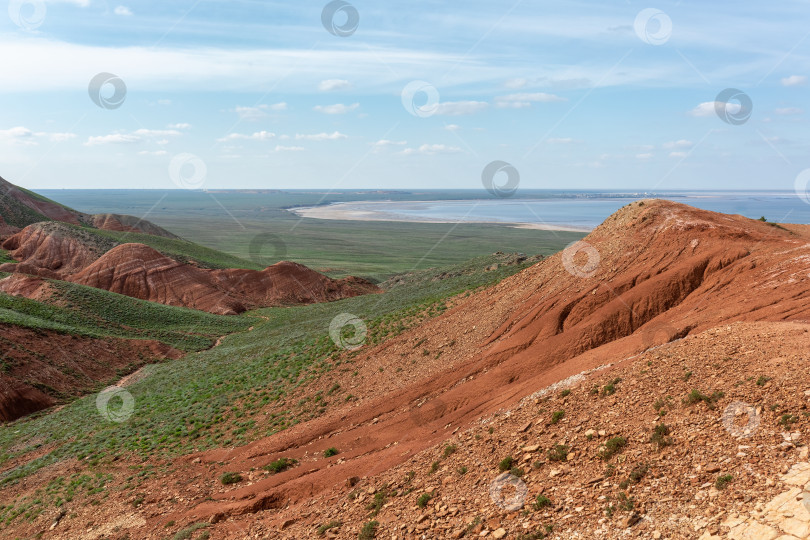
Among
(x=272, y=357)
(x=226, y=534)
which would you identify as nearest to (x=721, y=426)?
(x=226, y=534)

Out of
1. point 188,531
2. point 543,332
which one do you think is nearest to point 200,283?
point 543,332

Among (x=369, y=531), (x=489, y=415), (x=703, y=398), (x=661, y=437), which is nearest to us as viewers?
(x=661, y=437)

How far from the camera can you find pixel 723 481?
1055 centimetres

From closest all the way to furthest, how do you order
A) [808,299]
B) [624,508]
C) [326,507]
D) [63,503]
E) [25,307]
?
[624,508] < [326,507] < [808,299] < [63,503] < [25,307]

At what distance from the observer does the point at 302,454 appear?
821 inches

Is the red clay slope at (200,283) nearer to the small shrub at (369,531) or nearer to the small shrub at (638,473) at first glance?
the small shrub at (369,531)

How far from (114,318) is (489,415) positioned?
51.6 m

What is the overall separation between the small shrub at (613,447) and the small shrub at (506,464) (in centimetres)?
234

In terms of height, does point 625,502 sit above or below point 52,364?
above

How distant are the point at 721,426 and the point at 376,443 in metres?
11.4

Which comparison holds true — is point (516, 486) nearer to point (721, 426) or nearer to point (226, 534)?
point (721, 426)

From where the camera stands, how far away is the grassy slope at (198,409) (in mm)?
25734

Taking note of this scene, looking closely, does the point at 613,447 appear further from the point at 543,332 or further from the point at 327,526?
the point at 543,332

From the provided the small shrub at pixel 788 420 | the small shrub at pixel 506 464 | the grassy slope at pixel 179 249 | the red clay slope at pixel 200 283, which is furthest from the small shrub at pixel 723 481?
the grassy slope at pixel 179 249
